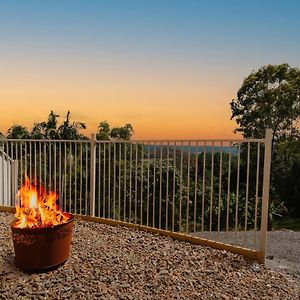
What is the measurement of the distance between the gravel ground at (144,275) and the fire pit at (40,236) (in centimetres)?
11

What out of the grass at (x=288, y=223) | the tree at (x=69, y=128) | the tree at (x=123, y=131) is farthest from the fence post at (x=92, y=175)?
the tree at (x=123, y=131)

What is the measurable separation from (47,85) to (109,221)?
4.41 m

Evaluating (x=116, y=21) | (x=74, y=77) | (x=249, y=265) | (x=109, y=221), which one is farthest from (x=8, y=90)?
(x=249, y=265)

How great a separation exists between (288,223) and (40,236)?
58.0ft

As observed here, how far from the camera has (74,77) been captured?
7.75 metres

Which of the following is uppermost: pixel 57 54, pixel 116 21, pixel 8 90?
pixel 116 21

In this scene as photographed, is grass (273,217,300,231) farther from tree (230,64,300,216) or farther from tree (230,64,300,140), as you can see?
tree (230,64,300,140)

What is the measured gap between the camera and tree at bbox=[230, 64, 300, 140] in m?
19.5

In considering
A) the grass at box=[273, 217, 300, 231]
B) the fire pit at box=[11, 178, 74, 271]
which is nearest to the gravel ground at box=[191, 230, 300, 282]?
the fire pit at box=[11, 178, 74, 271]

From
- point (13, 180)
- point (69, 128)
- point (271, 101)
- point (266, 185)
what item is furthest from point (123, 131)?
point (266, 185)

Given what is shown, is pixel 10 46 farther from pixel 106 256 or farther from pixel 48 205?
pixel 106 256

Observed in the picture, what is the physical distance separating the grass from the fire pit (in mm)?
15559

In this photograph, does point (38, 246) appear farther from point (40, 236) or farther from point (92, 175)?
point (92, 175)

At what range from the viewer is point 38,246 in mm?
2973
